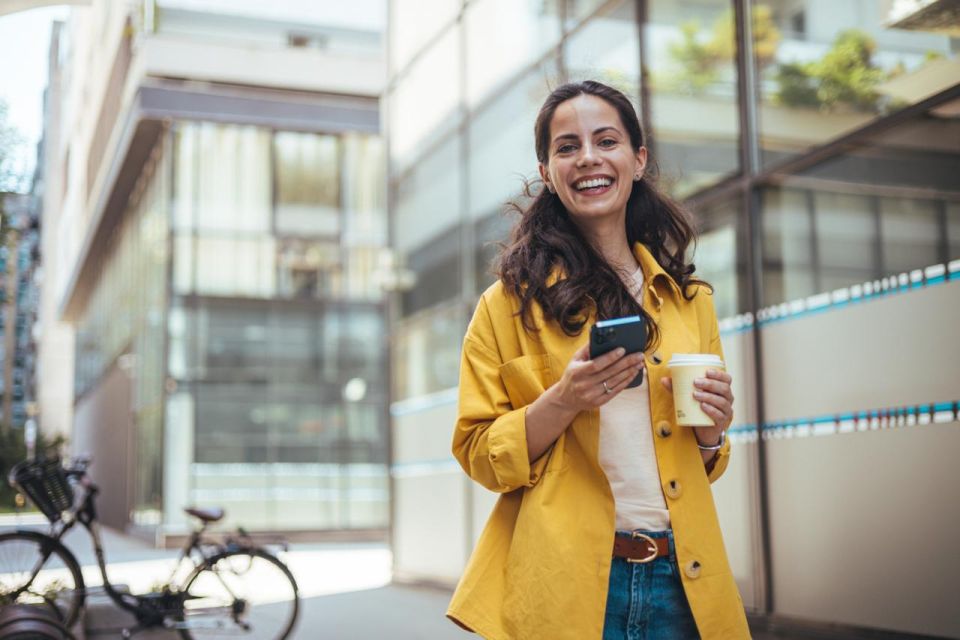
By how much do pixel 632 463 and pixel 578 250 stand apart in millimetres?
398

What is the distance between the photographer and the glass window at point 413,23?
12224 mm

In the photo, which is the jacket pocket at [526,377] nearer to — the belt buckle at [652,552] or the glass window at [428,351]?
the belt buckle at [652,552]

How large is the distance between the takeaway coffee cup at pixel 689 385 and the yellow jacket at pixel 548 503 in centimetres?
5

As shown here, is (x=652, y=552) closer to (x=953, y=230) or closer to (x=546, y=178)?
(x=546, y=178)

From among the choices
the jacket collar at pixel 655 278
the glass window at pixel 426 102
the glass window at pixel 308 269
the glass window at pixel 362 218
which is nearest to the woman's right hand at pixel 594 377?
the jacket collar at pixel 655 278

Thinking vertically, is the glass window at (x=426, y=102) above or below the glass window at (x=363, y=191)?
below

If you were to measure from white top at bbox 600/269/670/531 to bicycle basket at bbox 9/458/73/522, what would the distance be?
624 centimetres

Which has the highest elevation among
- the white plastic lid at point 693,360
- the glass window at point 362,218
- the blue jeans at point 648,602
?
the glass window at point 362,218

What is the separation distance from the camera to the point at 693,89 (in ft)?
25.9

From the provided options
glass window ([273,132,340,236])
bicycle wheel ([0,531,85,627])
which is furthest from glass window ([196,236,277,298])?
bicycle wheel ([0,531,85,627])

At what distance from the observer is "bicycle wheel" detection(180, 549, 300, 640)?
7473mm

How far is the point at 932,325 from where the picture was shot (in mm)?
5715

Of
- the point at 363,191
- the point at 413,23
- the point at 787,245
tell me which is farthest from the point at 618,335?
the point at 363,191

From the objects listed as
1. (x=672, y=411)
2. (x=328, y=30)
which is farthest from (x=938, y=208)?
(x=328, y=30)
